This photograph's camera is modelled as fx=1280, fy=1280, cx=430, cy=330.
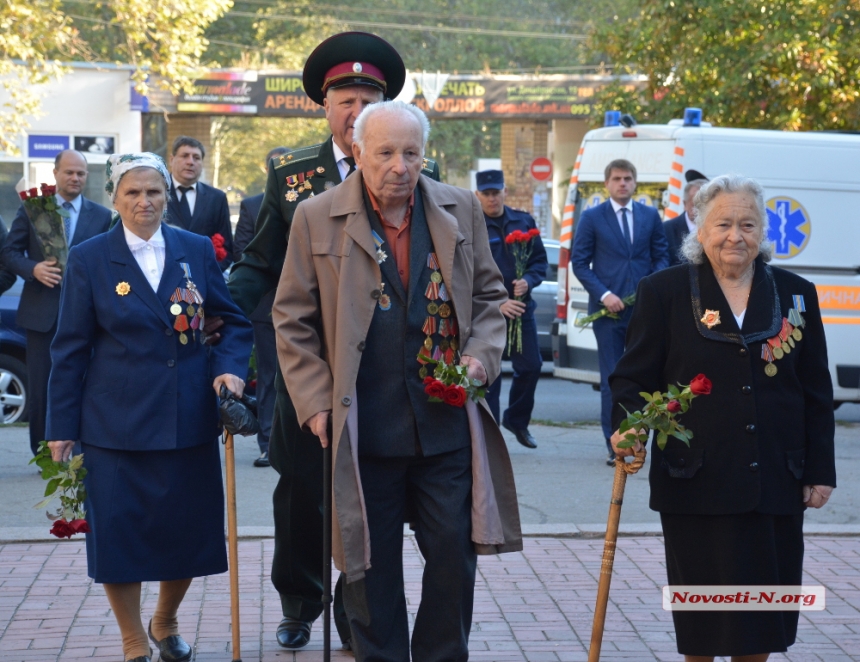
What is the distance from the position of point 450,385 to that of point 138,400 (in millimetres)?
1339

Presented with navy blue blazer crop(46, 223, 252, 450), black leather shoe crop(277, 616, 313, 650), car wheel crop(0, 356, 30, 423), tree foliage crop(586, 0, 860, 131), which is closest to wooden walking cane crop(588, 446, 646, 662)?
black leather shoe crop(277, 616, 313, 650)

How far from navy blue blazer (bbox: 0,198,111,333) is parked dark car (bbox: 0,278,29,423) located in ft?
7.49

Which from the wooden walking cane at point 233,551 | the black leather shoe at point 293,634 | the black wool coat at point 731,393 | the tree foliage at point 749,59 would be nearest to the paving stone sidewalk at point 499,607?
the black leather shoe at point 293,634

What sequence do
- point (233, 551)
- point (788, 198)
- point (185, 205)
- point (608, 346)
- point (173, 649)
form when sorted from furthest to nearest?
point (788, 198)
point (608, 346)
point (185, 205)
point (173, 649)
point (233, 551)

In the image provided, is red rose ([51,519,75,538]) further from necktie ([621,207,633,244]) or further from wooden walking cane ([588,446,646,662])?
necktie ([621,207,633,244])

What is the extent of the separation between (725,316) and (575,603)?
2.01 metres

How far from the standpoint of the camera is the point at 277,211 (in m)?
4.94

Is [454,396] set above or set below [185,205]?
below

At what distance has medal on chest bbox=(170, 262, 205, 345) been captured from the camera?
479 centimetres

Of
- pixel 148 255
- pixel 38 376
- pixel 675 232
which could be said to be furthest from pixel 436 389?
pixel 675 232

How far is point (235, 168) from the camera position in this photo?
64688 millimetres

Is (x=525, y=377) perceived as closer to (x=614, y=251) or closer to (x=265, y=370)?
(x=614, y=251)

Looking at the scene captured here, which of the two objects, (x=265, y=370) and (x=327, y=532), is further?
(x=265, y=370)

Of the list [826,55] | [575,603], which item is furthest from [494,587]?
[826,55]
